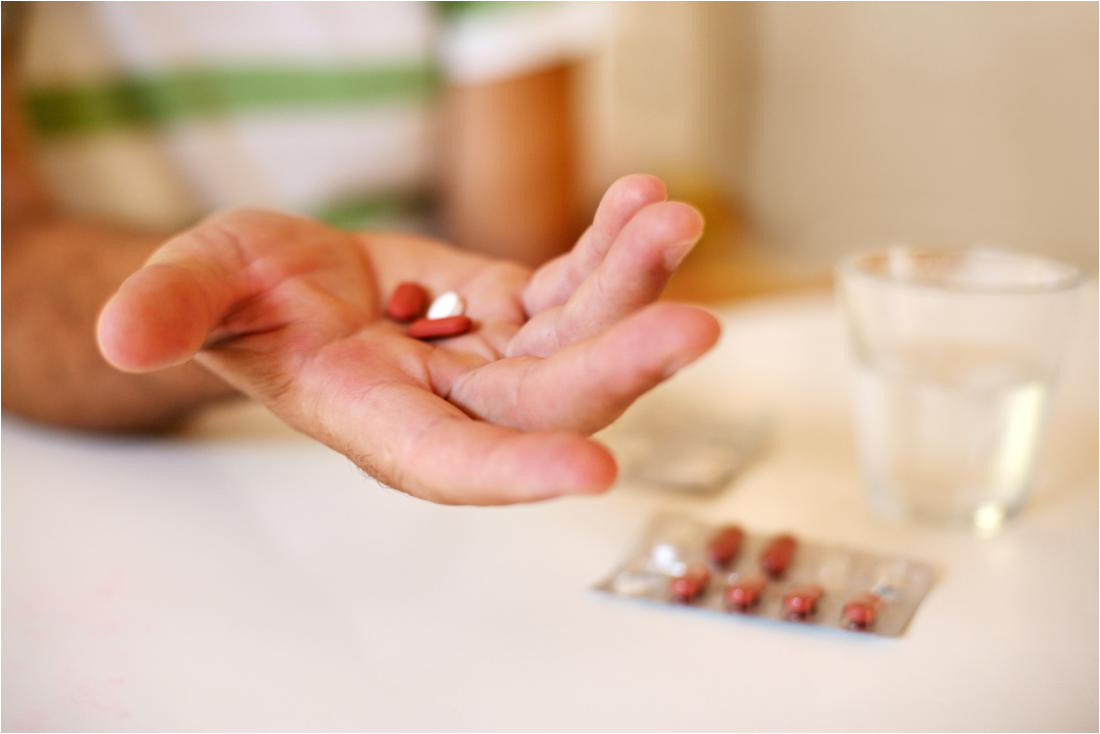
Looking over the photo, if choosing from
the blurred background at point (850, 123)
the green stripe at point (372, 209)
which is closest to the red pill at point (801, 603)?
the green stripe at point (372, 209)

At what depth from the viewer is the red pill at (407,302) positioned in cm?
53

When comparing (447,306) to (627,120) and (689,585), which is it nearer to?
(689,585)

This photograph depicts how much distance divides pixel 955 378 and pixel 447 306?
12.7 inches

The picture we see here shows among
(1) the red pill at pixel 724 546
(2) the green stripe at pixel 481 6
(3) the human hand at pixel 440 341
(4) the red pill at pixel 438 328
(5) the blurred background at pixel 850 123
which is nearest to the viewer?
(3) the human hand at pixel 440 341

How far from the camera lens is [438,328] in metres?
0.49

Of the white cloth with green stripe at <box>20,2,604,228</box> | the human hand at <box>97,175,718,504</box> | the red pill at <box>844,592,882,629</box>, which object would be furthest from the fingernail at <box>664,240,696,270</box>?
the white cloth with green stripe at <box>20,2,604,228</box>

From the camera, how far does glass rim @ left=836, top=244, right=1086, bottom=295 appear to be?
62 centimetres

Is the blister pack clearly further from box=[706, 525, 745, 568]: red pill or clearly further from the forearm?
the forearm

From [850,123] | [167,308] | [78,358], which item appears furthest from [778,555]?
[850,123]

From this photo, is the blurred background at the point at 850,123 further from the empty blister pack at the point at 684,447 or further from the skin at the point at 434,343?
the skin at the point at 434,343

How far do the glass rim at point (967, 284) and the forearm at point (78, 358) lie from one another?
1.34 ft

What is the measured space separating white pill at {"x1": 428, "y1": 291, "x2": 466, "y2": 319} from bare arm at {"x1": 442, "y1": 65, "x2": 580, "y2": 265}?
80cm

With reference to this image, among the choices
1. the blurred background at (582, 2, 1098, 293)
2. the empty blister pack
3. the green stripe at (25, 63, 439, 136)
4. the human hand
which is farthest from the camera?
the blurred background at (582, 2, 1098, 293)

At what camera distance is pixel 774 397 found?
87cm
